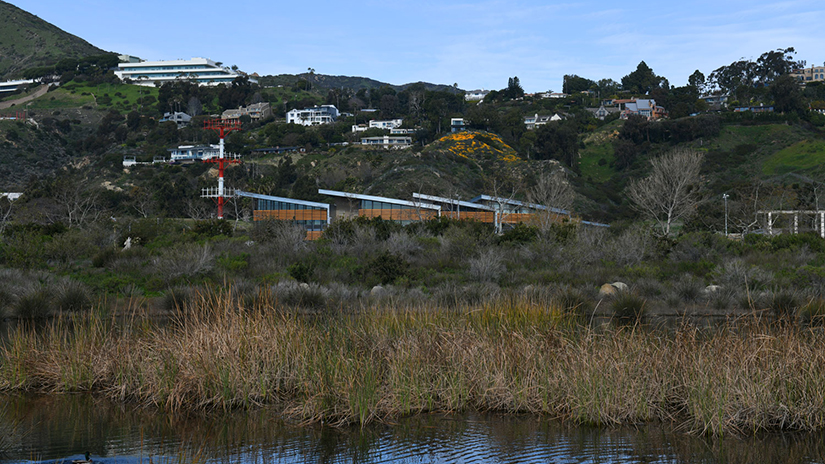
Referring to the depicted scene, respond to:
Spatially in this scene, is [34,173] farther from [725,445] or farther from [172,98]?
[725,445]

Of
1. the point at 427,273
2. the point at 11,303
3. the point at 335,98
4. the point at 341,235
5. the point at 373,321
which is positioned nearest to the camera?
the point at 373,321

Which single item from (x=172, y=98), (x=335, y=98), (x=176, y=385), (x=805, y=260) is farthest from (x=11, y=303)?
(x=335, y=98)

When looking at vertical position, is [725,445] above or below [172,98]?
below

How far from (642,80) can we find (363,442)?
132 meters

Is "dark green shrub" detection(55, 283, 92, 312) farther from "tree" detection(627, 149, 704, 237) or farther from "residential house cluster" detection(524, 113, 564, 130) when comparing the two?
"residential house cluster" detection(524, 113, 564, 130)

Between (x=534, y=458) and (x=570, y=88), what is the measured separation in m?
140

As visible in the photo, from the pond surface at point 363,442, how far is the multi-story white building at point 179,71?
152 meters

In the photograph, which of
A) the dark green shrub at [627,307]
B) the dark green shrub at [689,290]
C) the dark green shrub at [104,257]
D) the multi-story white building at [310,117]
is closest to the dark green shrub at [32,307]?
the dark green shrub at [104,257]

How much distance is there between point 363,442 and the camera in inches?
301

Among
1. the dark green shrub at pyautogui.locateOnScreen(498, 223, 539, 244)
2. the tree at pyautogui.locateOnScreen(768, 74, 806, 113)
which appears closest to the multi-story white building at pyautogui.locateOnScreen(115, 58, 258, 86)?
the tree at pyautogui.locateOnScreen(768, 74, 806, 113)

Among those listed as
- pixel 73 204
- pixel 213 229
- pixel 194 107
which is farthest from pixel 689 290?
pixel 194 107

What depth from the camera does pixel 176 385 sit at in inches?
348

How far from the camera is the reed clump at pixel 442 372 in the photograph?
8.01 m

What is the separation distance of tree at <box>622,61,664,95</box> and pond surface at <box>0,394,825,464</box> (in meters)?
127
